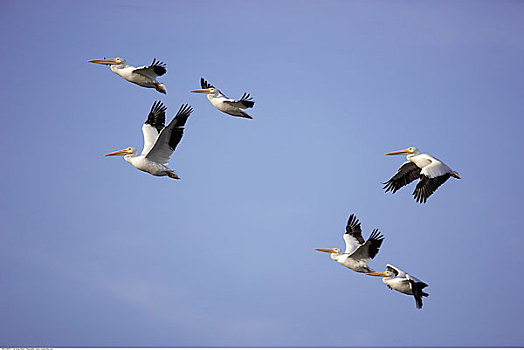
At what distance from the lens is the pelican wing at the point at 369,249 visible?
49.3 ft

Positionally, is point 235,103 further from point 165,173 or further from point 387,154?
point 387,154

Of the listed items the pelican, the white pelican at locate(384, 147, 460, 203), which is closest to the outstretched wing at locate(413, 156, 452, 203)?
the white pelican at locate(384, 147, 460, 203)

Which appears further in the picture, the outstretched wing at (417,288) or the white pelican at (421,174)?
the white pelican at (421,174)

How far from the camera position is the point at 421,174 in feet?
50.1

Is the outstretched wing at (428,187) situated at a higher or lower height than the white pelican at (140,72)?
lower

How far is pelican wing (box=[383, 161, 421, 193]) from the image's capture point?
16.8m

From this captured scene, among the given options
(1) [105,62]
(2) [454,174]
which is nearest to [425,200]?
(2) [454,174]

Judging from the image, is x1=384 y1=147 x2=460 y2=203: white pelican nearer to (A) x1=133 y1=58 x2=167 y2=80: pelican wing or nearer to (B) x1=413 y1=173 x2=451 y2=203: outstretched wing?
(B) x1=413 y1=173 x2=451 y2=203: outstretched wing

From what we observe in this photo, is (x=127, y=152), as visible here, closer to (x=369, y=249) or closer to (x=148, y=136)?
(x=148, y=136)

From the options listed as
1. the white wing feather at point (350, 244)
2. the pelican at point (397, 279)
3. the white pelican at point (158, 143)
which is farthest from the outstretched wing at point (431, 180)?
the white pelican at point (158, 143)

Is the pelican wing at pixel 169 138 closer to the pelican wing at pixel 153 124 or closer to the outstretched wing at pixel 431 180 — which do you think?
the pelican wing at pixel 153 124

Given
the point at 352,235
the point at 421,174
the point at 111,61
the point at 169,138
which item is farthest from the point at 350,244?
the point at 111,61

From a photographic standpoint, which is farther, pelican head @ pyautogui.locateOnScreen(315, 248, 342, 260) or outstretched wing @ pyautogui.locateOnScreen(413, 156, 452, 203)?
pelican head @ pyautogui.locateOnScreen(315, 248, 342, 260)

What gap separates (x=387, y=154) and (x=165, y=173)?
16.2 feet
